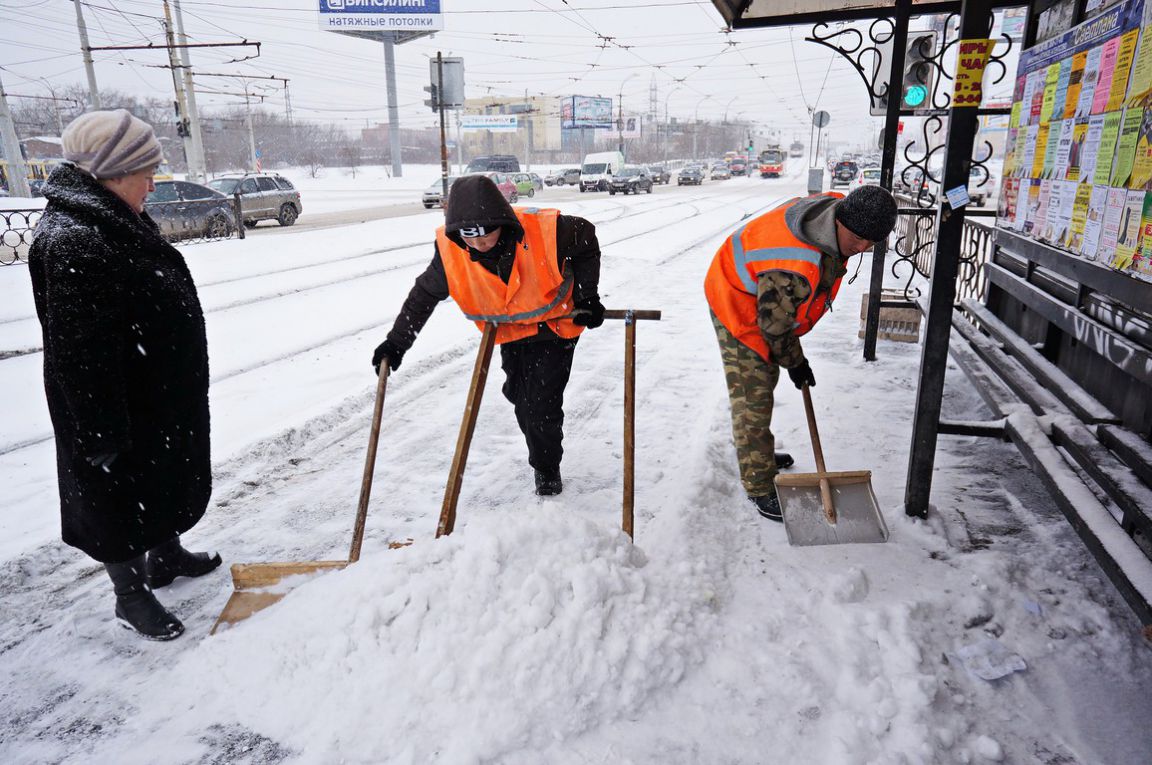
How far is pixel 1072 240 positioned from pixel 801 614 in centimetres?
221

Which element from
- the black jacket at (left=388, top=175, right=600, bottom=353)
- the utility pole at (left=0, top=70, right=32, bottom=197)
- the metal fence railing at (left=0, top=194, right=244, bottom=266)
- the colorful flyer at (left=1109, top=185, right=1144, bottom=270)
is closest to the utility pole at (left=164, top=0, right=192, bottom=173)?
the utility pole at (left=0, top=70, right=32, bottom=197)

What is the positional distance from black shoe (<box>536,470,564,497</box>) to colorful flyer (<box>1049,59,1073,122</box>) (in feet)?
10.0

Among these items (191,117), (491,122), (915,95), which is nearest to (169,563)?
(915,95)

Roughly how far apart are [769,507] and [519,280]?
1.60 m

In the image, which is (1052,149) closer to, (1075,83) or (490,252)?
(1075,83)

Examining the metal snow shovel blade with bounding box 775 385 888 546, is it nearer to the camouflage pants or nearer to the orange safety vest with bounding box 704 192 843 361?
the camouflage pants

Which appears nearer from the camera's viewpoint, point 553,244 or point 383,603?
point 383,603

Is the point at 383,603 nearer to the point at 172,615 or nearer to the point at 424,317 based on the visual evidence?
the point at 172,615

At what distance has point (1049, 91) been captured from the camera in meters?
3.65

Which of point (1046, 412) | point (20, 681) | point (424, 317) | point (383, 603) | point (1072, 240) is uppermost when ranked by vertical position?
point (1072, 240)

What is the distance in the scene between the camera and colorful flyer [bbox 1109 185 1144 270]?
2.67 metres

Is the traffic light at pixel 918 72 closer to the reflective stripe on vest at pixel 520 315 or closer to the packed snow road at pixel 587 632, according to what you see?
the packed snow road at pixel 587 632

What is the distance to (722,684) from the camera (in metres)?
2.30

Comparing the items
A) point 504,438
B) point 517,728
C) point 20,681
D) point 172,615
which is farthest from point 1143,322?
point 20,681
